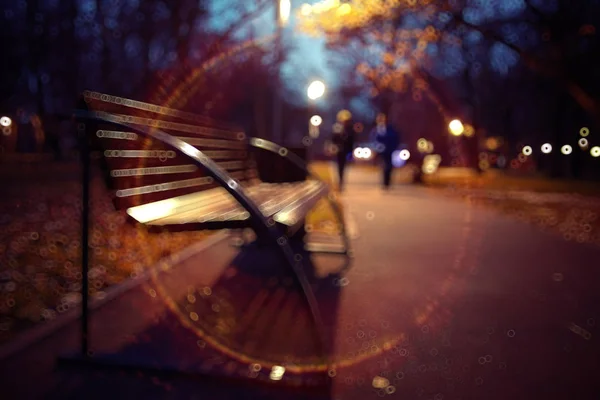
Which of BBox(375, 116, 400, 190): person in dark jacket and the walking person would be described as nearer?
the walking person

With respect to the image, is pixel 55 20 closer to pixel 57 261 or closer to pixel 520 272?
pixel 57 261

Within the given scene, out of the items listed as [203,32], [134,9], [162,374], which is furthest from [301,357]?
[134,9]

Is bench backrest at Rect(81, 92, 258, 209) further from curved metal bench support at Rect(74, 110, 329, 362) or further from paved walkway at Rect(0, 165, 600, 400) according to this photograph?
paved walkway at Rect(0, 165, 600, 400)

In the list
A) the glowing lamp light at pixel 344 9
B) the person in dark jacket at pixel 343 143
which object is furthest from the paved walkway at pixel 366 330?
the person in dark jacket at pixel 343 143

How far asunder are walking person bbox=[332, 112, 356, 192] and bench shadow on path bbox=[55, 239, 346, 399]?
956cm

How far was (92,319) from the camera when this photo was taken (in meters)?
3.82

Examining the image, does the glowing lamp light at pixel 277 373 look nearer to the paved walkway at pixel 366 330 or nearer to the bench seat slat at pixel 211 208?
the paved walkway at pixel 366 330

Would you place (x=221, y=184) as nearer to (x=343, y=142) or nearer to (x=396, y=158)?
(x=343, y=142)

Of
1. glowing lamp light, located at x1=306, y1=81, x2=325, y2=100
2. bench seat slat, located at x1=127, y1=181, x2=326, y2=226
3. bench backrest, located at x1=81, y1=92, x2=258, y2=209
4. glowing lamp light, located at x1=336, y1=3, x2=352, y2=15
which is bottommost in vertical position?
bench seat slat, located at x1=127, y1=181, x2=326, y2=226

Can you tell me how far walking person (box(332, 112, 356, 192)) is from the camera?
14.4 metres

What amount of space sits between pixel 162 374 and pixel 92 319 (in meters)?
1.05

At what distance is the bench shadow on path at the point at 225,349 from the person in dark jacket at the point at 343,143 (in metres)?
9.55

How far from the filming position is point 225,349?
3408 mm

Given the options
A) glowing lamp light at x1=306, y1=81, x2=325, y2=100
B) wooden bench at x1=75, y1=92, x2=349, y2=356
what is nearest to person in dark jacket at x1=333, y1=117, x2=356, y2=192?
glowing lamp light at x1=306, y1=81, x2=325, y2=100
